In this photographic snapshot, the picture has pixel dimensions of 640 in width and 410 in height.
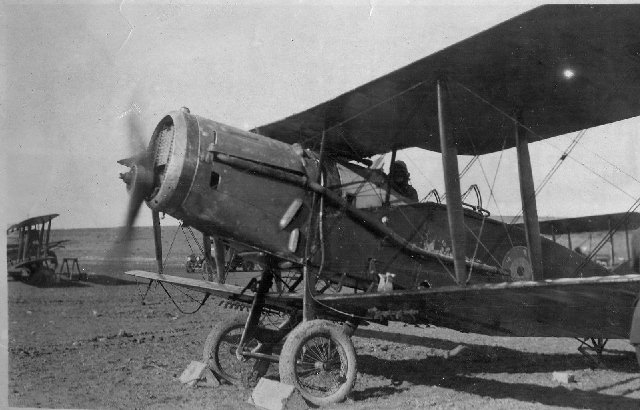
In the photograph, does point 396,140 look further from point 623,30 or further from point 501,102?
point 623,30

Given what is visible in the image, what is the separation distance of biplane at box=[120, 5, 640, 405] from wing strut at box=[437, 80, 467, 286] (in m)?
0.01

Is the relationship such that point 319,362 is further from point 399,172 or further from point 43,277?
point 43,277

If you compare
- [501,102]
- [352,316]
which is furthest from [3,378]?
[501,102]

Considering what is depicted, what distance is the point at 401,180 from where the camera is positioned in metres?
6.30

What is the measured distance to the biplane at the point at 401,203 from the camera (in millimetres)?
4406

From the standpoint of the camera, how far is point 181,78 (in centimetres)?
650

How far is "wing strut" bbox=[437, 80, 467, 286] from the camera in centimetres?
467

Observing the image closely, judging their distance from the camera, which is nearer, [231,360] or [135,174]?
[135,174]

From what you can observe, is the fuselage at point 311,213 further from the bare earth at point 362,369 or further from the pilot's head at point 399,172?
the bare earth at point 362,369

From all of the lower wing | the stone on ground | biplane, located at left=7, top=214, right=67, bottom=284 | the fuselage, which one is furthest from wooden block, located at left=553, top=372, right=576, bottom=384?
biplane, located at left=7, top=214, right=67, bottom=284

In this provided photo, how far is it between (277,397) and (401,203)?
2.53 meters

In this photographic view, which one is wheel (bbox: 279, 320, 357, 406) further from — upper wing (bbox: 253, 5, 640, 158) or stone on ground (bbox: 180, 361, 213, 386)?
upper wing (bbox: 253, 5, 640, 158)

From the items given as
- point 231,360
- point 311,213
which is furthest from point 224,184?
point 231,360

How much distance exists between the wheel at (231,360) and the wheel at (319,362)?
3.19ft
